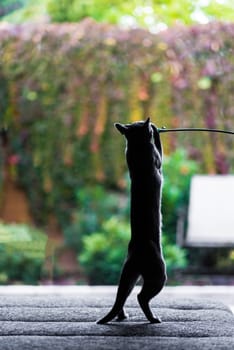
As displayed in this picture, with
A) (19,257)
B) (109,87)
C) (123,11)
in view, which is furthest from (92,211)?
(123,11)

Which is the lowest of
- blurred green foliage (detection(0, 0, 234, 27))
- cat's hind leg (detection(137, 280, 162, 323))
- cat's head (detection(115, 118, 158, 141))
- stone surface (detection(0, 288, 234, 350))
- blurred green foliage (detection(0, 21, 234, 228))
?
stone surface (detection(0, 288, 234, 350))

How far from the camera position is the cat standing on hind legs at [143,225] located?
4.60 ft

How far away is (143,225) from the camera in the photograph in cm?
143

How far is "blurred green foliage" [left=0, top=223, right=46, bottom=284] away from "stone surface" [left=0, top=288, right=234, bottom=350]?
1.27 meters

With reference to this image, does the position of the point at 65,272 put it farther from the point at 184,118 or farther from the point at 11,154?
the point at 184,118

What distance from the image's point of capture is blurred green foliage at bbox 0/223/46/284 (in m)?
2.99

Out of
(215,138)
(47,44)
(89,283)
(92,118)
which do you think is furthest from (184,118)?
(89,283)

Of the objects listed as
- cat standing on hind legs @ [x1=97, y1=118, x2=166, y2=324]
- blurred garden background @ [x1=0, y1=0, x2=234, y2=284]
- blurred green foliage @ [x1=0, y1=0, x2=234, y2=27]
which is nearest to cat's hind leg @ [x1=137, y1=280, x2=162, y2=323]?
cat standing on hind legs @ [x1=97, y1=118, x2=166, y2=324]

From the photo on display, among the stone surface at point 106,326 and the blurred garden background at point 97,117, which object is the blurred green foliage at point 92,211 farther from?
the stone surface at point 106,326

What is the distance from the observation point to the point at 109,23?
2.95 metres

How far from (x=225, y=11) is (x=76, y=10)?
0.77 meters

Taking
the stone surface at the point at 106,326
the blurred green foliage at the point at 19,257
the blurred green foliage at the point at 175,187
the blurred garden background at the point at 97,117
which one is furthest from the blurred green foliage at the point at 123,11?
the stone surface at the point at 106,326

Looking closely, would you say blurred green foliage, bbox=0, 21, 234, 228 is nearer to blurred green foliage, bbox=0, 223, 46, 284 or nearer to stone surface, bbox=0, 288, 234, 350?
blurred green foliage, bbox=0, 223, 46, 284

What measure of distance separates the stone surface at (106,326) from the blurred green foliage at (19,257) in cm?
127
